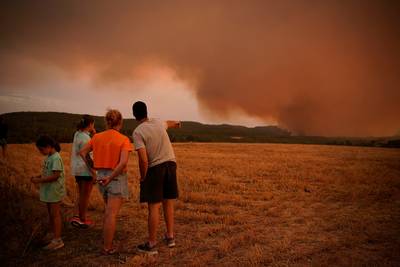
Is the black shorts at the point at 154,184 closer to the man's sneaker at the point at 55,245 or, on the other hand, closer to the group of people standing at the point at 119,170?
the group of people standing at the point at 119,170

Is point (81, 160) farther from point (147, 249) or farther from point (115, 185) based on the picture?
point (147, 249)

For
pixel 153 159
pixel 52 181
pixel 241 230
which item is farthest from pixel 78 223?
pixel 241 230

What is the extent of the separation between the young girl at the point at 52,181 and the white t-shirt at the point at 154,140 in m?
1.67

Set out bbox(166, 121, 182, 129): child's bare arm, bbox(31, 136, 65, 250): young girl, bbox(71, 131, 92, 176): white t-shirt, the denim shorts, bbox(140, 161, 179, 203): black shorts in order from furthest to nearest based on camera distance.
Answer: bbox(71, 131, 92, 176): white t-shirt
bbox(166, 121, 182, 129): child's bare arm
bbox(31, 136, 65, 250): young girl
bbox(140, 161, 179, 203): black shorts
the denim shorts

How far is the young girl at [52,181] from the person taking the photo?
19.1ft

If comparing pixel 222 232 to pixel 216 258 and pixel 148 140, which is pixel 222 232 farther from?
pixel 148 140

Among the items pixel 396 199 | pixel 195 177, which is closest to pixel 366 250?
pixel 396 199

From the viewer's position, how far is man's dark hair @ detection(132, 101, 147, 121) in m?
5.52

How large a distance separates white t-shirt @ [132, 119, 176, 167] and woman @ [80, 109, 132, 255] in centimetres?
29

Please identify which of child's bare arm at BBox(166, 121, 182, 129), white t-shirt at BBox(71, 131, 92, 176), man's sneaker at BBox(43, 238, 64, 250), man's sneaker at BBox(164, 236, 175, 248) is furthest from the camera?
white t-shirt at BBox(71, 131, 92, 176)

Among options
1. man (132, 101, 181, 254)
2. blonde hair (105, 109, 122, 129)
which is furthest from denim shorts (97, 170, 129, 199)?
blonde hair (105, 109, 122, 129)

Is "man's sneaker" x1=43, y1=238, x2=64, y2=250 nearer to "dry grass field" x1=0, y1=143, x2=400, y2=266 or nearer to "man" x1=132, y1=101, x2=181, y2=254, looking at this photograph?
"dry grass field" x1=0, y1=143, x2=400, y2=266

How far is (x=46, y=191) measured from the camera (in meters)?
5.92

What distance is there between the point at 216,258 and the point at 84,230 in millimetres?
3118
